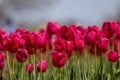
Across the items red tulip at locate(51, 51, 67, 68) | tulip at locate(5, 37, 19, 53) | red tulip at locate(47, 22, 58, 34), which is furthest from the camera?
red tulip at locate(47, 22, 58, 34)

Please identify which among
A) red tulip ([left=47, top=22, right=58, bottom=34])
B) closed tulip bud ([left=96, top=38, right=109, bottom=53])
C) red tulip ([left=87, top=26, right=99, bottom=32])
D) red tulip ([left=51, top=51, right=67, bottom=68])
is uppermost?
red tulip ([left=87, top=26, right=99, bottom=32])

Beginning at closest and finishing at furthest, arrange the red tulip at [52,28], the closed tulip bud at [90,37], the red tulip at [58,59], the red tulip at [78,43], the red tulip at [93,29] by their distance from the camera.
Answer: the red tulip at [58,59] → the red tulip at [78,43] → the closed tulip bud at [90,37] → the red tulip at [93,29] → the red tulip at [52,28]

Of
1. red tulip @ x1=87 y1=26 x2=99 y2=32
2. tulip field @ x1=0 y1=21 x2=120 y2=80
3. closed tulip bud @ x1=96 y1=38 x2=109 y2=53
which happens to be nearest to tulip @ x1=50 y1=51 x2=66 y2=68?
tulip field @ x1=0 y1=21 x2=120 y2=80

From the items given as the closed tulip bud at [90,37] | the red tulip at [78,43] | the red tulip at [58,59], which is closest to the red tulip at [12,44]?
the red tulip at [58,59]

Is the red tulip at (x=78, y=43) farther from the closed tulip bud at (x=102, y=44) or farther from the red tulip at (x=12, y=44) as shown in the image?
the red tulip at (x=12, y=44)

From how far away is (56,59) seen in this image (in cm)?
320

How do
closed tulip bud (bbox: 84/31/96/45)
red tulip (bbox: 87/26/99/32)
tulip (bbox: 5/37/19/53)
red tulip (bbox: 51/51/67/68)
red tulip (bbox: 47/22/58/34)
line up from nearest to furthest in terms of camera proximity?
red tulip (bbox: 51/51/67/68) → tulip (bbox: 5/37/19/53) → closed tulip bud (bbox: 84/31/96/45) → red tulip (bbox: 87/26/99/32) → red tulip (bbox: 47/22/58/34)

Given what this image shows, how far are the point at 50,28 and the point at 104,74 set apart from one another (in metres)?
1.00

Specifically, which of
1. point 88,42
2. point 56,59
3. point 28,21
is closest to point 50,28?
point 88,42

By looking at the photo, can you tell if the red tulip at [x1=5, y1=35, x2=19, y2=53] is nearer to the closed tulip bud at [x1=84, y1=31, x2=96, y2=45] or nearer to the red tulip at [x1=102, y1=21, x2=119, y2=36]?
the closed tulip bud at [x1=84, y1=31, x2=96, y2=45]

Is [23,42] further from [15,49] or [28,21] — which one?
[28,21]

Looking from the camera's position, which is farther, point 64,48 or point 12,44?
point 64,48

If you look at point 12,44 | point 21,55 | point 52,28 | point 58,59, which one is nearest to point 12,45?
point 12,44

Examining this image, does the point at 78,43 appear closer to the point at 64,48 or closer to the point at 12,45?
the point at 64,48
